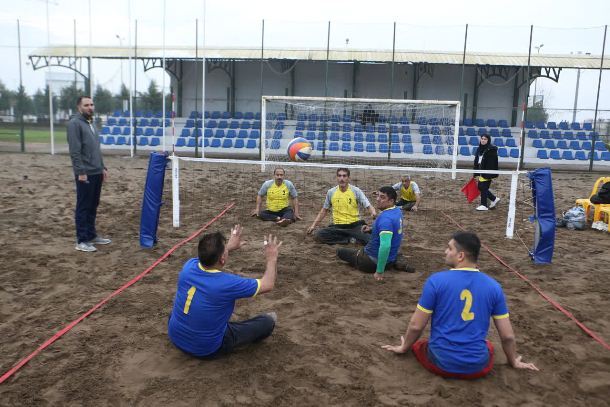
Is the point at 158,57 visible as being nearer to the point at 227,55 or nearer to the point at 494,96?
the point at 227,55

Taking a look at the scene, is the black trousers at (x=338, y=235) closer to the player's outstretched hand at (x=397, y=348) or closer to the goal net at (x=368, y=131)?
the player's outstretched hand at (x=397, y=348)

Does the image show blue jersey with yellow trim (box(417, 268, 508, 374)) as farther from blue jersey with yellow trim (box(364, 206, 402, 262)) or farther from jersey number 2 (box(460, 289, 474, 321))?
blue jersey with yellow trim (box(364, 206, 402, 262))

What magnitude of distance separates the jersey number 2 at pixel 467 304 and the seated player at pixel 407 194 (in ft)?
23.4

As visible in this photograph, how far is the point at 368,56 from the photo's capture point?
22781 mm

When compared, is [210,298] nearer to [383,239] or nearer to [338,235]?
[383,239]

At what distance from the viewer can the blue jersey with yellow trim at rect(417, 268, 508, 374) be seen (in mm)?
3451

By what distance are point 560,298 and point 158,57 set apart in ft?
72.2

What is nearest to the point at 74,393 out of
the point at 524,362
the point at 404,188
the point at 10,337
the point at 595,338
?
the point at 10,337

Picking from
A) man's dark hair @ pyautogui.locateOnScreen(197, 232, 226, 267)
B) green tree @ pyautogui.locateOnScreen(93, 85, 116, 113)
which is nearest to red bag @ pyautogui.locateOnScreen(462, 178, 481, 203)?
man's dark hair @ pyautogui.locateOnScreen(197, 232, 226, 267)

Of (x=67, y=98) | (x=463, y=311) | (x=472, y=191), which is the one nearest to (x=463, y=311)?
(x=463, y=311)

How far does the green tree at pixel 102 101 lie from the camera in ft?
169

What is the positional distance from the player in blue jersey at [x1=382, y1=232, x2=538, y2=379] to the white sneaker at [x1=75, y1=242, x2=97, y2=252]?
5199mm

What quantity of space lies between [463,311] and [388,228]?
236 cm

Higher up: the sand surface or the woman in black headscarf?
the woman in black headscarf
